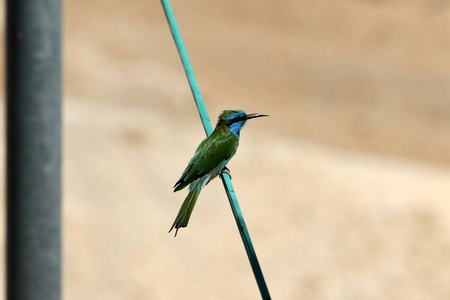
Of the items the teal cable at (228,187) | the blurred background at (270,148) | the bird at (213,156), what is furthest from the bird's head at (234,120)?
the blurred background at (270,148)

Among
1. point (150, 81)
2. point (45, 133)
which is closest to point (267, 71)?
point (150, 81)

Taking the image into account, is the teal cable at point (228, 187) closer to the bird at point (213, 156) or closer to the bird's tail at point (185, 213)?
the bird's tail at point (185, 213)

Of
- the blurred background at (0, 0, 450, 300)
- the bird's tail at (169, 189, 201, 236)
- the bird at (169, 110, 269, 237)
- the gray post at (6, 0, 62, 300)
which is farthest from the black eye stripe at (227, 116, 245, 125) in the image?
the blurred background at (0, 0, 450, 300)

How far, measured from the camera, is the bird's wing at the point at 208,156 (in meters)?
4.39

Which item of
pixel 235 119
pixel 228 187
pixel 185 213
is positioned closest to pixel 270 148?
pixel 235 119

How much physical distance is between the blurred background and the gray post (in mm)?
7786

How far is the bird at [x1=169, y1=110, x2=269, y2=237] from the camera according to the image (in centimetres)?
436

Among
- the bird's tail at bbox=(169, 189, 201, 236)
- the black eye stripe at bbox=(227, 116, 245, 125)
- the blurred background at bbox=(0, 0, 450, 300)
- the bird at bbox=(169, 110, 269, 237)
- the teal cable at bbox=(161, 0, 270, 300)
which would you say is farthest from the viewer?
the blurred background at bbox=(0, 0, 450, 300)

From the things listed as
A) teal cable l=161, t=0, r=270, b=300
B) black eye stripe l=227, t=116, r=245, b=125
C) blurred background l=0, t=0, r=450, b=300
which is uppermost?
blurred background l=0, t=0, r=450, b=300

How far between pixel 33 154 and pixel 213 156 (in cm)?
127

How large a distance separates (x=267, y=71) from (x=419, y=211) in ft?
26.0

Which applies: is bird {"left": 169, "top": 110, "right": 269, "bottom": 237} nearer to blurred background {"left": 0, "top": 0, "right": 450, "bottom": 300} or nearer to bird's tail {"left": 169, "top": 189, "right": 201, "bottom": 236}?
bird's tail {"left": 169, "top": 189, "right": 201, "bottom": 236}

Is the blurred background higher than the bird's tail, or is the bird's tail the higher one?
the blurred background

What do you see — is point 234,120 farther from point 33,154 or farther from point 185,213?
point 33,154
